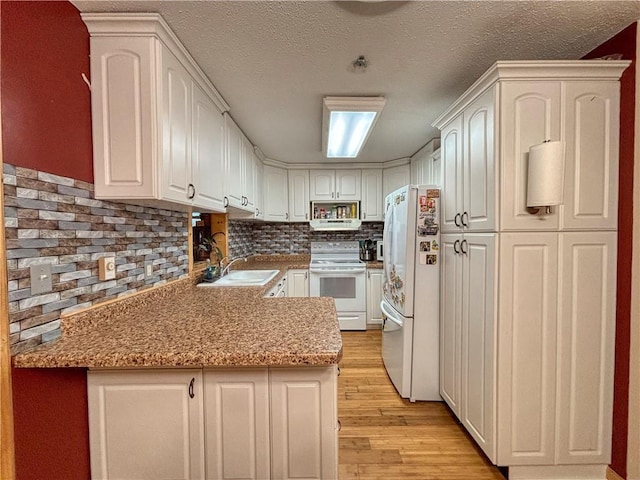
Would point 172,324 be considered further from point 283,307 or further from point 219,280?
point 219,280

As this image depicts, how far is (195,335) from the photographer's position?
1.11m

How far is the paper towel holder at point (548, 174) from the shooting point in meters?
1.30

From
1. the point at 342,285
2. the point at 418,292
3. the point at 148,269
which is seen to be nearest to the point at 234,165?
the point at 148,269

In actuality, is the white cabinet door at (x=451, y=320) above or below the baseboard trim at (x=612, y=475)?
above

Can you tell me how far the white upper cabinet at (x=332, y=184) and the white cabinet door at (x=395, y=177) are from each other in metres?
0.36

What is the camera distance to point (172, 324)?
1.26m

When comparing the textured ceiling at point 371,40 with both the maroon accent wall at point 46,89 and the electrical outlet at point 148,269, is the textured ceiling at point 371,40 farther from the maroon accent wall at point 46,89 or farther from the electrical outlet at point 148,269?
the electrical outlet at point 148,269

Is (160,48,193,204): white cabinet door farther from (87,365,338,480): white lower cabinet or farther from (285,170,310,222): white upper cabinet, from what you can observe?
(285,170,310,222): white upper cabinet

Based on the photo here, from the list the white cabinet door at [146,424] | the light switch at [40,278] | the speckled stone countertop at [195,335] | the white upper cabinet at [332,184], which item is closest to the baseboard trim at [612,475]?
the speckled stone countertop at [195,335]

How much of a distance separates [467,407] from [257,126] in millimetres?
2688

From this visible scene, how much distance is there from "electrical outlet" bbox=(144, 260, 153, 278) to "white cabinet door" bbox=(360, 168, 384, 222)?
2.83m

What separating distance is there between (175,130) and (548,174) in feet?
5.99

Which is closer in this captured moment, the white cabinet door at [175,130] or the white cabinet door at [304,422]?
the white cabinet door at [304,422]

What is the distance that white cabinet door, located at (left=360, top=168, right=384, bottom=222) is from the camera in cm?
393
